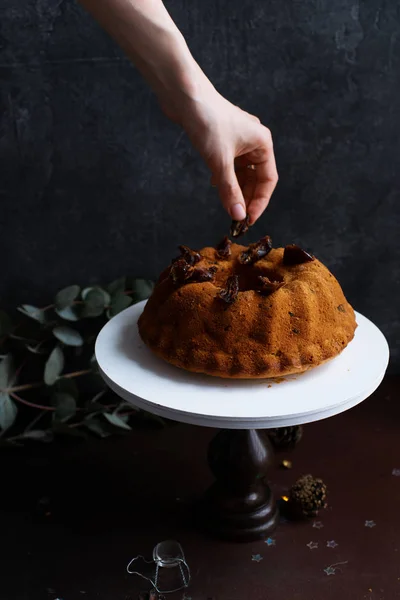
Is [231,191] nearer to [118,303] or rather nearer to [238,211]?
[238,211]

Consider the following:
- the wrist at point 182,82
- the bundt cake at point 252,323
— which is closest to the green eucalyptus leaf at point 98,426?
the bundt cake at point 252,323

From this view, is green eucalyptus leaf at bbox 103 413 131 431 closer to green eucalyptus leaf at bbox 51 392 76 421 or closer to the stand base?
green eucalyptus leaf at bbox 51 392 76 421

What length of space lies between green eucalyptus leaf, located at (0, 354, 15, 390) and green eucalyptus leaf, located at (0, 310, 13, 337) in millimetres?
59

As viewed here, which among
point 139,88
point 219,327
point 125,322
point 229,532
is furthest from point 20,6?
point 229,532

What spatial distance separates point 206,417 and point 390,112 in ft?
3.43

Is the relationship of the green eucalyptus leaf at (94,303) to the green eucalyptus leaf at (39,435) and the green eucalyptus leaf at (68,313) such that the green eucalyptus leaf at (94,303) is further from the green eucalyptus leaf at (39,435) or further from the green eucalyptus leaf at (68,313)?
the green eucalyptus leaf at (39,435)

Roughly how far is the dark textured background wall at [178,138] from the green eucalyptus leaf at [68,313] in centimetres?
13

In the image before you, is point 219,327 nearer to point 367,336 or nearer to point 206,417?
point 206,417

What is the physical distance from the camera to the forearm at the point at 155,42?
3.75 feet

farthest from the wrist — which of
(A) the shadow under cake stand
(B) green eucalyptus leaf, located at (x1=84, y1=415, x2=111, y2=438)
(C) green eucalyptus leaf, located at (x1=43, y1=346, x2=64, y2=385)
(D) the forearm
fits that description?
Result: (B) green eucalyptus leaf, located at (x1=84, y1=415, x2=111, y2=438)

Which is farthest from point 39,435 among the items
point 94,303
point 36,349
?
point 94,303

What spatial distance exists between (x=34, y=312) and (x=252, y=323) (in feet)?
2.33

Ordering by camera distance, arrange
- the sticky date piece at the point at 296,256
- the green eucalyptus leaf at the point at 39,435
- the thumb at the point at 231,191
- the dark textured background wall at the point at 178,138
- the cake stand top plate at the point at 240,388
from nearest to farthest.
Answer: the cake stand top plate at the point at 240,388 → the thumb at the point at 231,191 → the sticky date piece at the point at 296,256 → the dark textured background wall at the point at 178,138 → the green eucalyptus leaf at the point at 39,435

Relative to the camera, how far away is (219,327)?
3.94 ft
